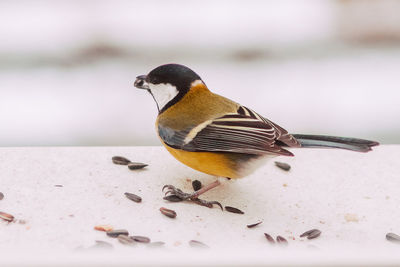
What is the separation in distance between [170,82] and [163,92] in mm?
47

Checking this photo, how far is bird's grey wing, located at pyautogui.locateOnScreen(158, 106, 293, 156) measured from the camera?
1934 mm

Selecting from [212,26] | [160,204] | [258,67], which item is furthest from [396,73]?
[160,204]

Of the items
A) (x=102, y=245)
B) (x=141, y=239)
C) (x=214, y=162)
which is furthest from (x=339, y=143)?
(x=102, y=245)

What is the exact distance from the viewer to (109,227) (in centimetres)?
172

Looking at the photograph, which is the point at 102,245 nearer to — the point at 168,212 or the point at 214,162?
the point at 168,212

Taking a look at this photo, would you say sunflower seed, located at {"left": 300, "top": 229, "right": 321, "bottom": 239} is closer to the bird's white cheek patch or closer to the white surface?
the white surface

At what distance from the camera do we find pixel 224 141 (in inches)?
77.4

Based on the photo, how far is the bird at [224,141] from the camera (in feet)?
6.42

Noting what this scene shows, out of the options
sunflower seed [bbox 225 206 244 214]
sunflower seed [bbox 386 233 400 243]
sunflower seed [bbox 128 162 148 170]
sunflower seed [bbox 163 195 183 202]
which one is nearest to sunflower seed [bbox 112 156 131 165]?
sunflower seed [bbox 128 162 148 170]

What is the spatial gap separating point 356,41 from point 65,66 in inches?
76.6

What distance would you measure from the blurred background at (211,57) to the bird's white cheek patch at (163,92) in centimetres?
153

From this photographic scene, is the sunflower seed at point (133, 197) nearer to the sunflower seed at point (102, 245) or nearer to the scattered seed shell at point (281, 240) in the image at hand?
the sunflower seed at point (102, 245)

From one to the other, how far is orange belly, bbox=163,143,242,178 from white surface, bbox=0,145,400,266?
95 millimetres

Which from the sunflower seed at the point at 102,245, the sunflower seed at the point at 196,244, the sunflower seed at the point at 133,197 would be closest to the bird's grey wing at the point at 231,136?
the sunflower seed at the point at 133,197
